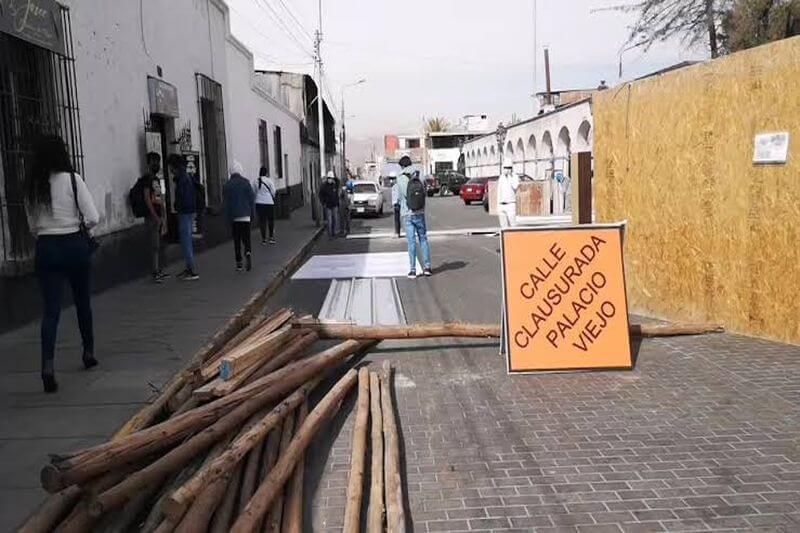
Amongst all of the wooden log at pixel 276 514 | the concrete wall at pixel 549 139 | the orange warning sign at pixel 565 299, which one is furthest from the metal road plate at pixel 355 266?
the concrete wall at pixel 549 139

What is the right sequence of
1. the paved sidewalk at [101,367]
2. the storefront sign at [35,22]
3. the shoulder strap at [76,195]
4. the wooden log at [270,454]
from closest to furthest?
the wooden log at [270,454]
the paved sidewalk at [101,367]
the shoulder strap at [76,195]
the storefront sign at [35,22]

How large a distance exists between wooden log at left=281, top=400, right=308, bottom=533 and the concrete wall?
23.5 m

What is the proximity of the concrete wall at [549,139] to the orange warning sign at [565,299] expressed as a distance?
20.5m

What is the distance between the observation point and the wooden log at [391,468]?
3377 mm

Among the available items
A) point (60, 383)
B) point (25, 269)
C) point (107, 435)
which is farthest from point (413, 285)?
point (107, 435)

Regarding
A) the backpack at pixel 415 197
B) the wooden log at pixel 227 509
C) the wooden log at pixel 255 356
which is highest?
the backpack at pixel 415 197

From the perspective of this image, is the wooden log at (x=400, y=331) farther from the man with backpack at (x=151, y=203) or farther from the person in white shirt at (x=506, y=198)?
the person in white shirt at (x=506, y=198)

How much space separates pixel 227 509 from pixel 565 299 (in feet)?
11.6

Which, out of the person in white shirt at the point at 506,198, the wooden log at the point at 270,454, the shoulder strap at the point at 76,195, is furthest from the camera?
the person in white shirt at the point at 506,198

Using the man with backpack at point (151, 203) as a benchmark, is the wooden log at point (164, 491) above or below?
below

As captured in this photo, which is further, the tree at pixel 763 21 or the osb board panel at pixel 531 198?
the osb board panel at pixel 531 198

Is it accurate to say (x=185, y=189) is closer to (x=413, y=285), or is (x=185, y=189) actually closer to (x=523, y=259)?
(x=413, y=285)

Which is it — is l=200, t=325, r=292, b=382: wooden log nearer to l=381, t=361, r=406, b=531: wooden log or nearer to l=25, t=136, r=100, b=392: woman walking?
l=381, t=361, r=406, b=531: wooden log

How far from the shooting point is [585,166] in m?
9.19
